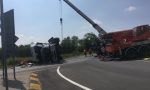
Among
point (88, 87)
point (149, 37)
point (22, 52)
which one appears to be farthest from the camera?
point (22, 52)

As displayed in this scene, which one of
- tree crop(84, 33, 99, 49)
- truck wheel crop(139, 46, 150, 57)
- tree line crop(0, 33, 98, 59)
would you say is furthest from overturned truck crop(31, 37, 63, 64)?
tree line crop(0, 33, 98, 59)

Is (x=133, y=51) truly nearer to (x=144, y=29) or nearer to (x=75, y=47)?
(x=144, y=29)

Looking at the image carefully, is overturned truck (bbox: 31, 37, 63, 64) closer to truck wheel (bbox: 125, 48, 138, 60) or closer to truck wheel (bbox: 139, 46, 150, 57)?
truck wheel (bbox: 125, 48, 138, 60)

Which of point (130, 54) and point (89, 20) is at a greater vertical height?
point (89, 20)

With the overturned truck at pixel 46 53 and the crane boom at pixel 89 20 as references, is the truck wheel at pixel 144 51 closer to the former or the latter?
the crane boom at pixel 89 20

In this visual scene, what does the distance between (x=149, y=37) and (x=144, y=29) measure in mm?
916

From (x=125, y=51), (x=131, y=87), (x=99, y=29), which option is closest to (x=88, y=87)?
(x=131, y=87)

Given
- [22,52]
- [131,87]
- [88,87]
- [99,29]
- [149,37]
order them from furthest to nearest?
1. [22,52]
2. [99,29]
3. [149,37]
4. [88,87]
5. [131,87]

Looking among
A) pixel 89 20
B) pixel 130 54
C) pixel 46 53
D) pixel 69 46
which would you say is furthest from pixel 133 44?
pixel 69 46

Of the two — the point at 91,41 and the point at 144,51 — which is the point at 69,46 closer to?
the point at 91,41

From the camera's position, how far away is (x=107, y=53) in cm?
3934

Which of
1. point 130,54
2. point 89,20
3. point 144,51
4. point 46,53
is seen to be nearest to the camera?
point 130,54

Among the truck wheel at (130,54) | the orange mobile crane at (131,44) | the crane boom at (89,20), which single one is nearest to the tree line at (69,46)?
the crane boom at (89,20)

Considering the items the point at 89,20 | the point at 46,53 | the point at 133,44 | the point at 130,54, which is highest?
the point at 89,20
